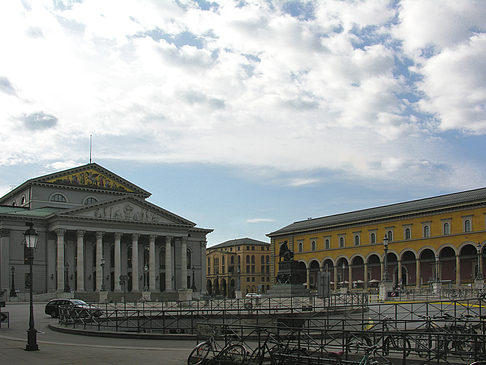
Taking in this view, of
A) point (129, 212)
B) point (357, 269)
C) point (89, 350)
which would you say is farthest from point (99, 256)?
point (89, 350)

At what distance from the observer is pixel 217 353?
49.7 feet

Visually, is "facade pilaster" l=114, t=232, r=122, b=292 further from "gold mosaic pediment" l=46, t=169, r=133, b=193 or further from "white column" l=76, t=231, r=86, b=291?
"gold mosaic pediment" l=46, t=169, r=133, b=193

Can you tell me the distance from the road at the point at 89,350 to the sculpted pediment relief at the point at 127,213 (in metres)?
54.8

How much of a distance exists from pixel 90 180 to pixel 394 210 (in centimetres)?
4542

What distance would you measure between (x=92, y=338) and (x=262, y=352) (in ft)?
45.0

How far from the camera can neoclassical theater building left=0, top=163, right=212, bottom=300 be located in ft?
256

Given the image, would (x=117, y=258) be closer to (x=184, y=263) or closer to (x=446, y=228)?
(x=184, y=263)

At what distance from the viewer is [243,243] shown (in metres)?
147

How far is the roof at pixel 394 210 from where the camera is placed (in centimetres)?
7919

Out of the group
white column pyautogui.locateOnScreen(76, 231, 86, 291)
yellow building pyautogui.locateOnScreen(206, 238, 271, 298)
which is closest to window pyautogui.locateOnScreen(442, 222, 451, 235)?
white column pyautogui.locateOnScreen(76, 231, 86, 291)

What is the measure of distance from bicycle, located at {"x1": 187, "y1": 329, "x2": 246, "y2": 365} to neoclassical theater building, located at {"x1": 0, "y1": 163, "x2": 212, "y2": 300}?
56168 millimetres

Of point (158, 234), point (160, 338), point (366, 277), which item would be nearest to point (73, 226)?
point (158, 234)

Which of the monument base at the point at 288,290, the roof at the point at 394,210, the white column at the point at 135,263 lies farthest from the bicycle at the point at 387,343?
the white column at the point at 135,263

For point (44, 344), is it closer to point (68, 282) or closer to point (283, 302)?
point (283, 302)
